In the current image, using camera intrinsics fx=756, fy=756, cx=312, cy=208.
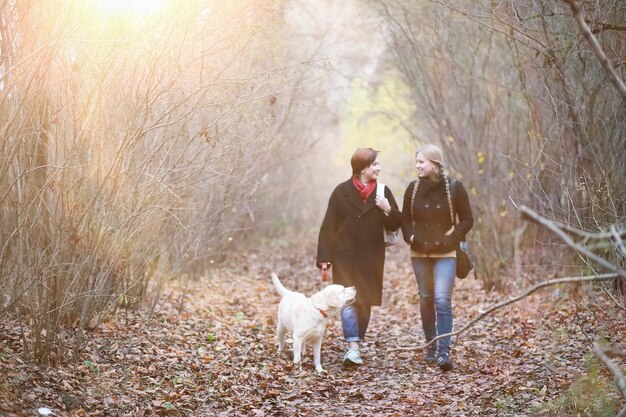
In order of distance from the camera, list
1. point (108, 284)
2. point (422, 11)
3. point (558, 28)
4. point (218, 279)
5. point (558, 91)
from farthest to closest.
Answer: point (218, 279), point (422, 11), point (558, 91), point (558, 28), point (108, 284)

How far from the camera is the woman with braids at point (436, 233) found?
7.14 m

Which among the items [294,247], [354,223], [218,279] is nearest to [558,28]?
[354,223]

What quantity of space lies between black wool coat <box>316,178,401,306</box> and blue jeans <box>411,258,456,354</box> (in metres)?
0.44

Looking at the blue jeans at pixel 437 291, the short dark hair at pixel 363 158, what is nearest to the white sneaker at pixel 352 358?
the blue jeans at pixel 437 291

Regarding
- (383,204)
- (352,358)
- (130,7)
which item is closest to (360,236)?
(383,204)

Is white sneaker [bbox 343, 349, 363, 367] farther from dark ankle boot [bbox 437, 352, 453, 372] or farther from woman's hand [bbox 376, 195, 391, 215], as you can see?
woman's hand [bbox 376, 195, 391, 215]

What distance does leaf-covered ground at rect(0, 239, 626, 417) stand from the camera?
18.2 feet

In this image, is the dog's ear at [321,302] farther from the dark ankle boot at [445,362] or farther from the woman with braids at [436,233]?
the dark ankle boot at [445,362]

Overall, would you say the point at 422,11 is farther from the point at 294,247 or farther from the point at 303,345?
the point at 294,247

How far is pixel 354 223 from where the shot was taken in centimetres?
760

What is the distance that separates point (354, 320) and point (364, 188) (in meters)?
1.32

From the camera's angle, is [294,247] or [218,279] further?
[294,247]

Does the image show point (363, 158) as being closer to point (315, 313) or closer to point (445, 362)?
point (315, 313)

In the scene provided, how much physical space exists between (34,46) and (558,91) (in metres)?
6.07
